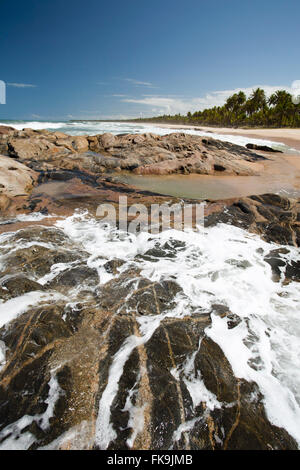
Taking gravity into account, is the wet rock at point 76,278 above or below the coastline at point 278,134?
below

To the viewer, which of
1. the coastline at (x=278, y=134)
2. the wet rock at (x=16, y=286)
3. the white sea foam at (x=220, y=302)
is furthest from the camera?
the coastline at (x=278, y=134)

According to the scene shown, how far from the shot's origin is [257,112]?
56.5m

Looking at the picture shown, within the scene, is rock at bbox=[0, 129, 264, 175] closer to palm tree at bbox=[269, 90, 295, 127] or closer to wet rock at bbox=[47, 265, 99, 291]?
wet rock at bbox=[47, 265, 99, 291]

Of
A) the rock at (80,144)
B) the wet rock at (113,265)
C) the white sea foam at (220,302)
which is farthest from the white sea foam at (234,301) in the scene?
the rock at (80,144)

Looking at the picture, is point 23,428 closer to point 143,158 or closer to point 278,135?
point 143,158

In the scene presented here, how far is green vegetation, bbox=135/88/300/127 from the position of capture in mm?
49969

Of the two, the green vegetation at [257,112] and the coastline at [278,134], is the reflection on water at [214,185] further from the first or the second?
the green vegetation at [257,112]

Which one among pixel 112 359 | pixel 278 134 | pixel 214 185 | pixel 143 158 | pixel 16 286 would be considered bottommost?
pixel 112 359

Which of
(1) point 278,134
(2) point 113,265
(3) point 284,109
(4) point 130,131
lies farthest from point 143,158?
(3) point 284,109

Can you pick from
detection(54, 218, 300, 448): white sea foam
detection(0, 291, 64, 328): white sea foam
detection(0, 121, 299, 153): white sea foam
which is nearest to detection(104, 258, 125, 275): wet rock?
detection(54, 218, 300, 448): white sea foam

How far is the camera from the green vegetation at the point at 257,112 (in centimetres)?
4997

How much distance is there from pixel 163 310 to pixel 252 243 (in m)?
3.27

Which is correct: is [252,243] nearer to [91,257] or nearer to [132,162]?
[91,257]

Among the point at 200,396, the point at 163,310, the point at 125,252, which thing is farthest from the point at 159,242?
the point at 200,396
